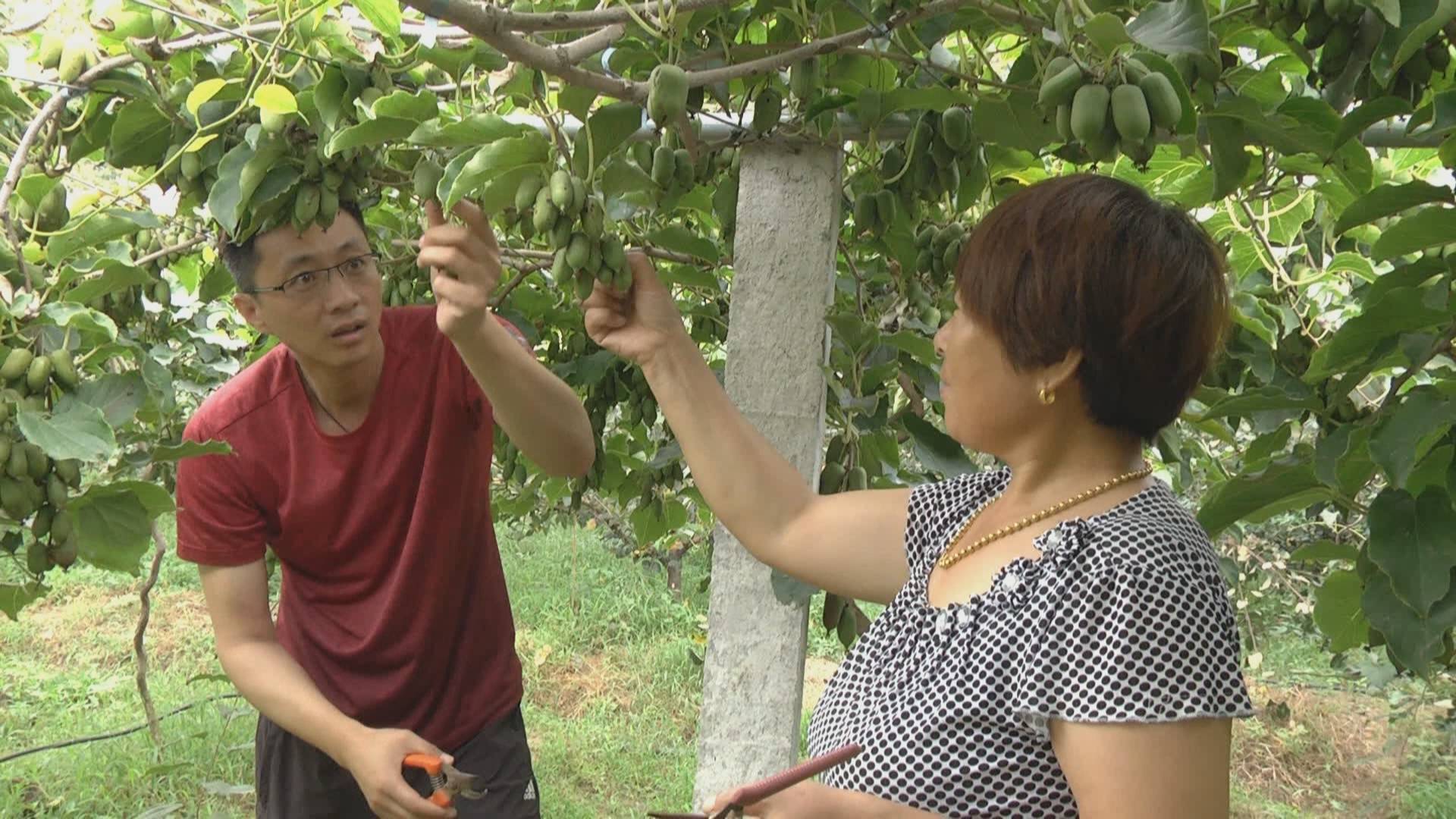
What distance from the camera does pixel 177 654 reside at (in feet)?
18.8

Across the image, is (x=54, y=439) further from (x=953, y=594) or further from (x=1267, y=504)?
(x=1267, y=504)

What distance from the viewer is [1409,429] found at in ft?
4.31

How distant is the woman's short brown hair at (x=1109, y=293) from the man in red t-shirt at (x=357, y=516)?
2.44 ft

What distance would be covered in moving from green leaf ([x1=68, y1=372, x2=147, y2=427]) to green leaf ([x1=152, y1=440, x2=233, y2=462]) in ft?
Answer: 0.30

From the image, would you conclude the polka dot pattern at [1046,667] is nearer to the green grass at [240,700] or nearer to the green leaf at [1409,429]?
the green leaf at [1409,429]

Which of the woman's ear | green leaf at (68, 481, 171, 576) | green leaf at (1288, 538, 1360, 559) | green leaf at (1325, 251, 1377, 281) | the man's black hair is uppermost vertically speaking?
the man's black hair

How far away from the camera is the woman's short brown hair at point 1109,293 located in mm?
1209

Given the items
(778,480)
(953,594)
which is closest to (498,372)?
(778,480)

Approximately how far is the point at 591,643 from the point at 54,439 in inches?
176

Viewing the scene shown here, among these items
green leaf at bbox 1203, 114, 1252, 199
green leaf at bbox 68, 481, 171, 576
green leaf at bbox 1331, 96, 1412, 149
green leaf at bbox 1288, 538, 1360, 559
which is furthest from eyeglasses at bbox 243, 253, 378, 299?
green leaf at bbox 1288, 538, 1360, 559

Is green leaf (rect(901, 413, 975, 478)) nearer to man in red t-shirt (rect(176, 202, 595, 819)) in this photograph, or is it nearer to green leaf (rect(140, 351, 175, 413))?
man in red t-shirt (rect(176, 202, 595, 819))

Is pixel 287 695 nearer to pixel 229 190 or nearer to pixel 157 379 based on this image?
pixel 157 379

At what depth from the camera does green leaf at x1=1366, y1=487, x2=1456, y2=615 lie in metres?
1.34

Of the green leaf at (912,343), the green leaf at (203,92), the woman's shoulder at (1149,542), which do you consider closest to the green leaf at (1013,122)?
the green leaf at (912,343)
